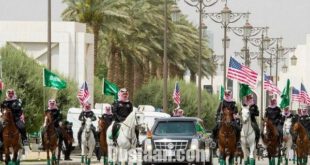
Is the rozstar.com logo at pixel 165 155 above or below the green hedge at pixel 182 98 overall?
below

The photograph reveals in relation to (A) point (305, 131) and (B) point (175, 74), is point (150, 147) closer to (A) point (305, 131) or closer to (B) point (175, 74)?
(A) point (305, 131)

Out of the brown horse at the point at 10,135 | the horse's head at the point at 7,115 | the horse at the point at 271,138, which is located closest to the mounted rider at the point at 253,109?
the horse at the point at 271,138

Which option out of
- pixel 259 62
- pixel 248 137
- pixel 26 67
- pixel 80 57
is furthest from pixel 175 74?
pixel 248 137

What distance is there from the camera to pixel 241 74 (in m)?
38.2

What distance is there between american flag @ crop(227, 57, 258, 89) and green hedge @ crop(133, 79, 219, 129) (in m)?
45.9

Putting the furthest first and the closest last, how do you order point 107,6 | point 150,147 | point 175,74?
point 175,74 < point 107,6 < point 150,147

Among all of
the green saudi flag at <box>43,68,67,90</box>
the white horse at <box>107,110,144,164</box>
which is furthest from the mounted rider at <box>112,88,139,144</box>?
the green saudi flag at <box>43,68,67,90</box>

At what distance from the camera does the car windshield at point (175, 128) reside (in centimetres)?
3203

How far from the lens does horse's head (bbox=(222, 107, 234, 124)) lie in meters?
32.1

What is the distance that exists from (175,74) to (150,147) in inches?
2440

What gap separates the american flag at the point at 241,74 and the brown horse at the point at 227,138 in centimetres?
497

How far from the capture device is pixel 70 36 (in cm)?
7112

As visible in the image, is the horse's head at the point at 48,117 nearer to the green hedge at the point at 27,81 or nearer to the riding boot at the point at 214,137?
the riding boot at the point at 214,137

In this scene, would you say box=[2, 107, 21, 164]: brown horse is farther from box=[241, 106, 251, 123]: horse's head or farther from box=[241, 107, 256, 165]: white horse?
box=[241, 107, 256, 165]: white horse
